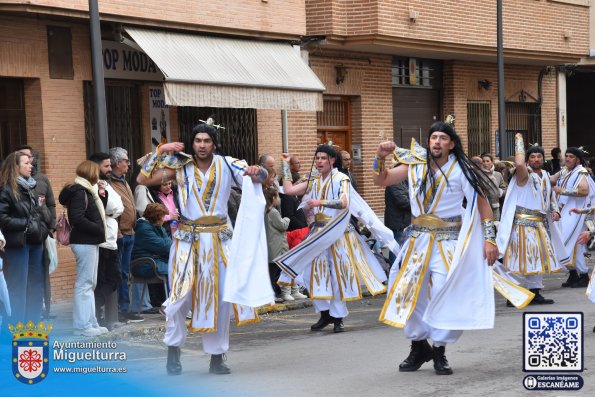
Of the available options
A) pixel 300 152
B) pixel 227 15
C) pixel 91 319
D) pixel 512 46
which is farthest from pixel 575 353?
pixel 512 46

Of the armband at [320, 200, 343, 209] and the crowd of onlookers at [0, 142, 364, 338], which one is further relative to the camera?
the armband at [320, 200, 343, 209]

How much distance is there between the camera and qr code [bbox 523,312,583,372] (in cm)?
802

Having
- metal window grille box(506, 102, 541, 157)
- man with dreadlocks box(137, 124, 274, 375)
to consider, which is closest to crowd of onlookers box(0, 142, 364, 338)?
man with dreadlocks box(137, 124, 274, 375)

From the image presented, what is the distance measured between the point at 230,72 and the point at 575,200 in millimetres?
5824

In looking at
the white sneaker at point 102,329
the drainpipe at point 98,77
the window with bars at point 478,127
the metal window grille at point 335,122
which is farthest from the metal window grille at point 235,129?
the window with bars at point 478,127

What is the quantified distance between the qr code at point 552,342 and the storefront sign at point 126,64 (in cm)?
1038

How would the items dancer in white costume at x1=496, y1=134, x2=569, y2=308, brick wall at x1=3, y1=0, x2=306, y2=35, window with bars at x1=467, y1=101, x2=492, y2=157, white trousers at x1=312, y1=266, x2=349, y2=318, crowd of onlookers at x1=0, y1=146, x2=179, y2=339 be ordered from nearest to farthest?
1. crowd of onlookers at x1=0, y1=146, x2=179, y2=339
2. white trousers at x1=312, y1=266, x2=349, y2=318
3. dancer in white costume at x1=496, y1=134, x2=569, y2=308
4. brick wall at x1=3, y1=0, x2=306, y2=35
5. window with bars at x1=467, y1=101, x2=492, y2=157

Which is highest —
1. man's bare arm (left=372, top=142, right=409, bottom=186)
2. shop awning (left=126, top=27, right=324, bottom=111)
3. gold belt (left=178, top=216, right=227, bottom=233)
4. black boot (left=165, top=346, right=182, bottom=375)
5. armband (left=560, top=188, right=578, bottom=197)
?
shop awning (left=126, top=27, right=324, bottom=111)

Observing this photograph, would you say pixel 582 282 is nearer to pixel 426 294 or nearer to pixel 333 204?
pixel 333 204

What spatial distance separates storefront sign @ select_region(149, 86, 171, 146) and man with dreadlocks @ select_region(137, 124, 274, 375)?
822cm

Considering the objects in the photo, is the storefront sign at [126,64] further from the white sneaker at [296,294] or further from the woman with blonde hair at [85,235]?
the woman with blonde hair at [85,235]

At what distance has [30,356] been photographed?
8.23 meters

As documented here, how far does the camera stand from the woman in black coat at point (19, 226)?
12141 millimetres

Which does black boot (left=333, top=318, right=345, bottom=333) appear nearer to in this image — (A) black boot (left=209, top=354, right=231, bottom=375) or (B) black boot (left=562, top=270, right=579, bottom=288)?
(A) black boot (left=209, top=354, right=231, bottom=375)
